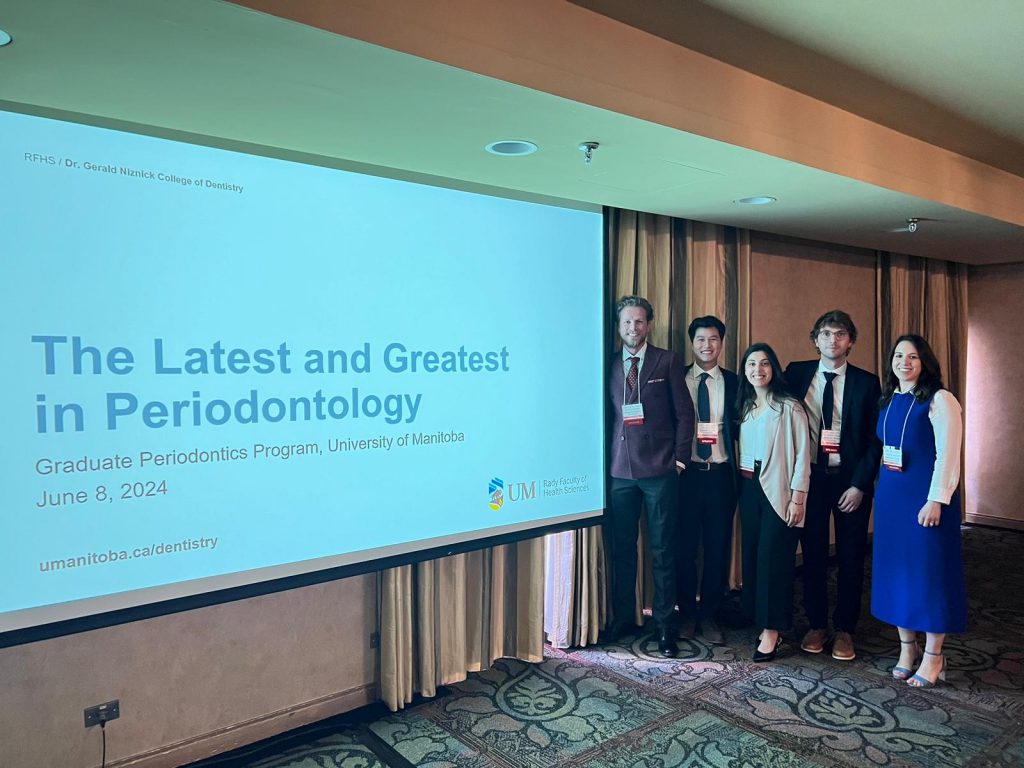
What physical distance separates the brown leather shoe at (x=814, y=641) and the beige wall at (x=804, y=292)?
194 cm

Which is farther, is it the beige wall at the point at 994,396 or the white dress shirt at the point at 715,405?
the beige wall at the point at 994,396

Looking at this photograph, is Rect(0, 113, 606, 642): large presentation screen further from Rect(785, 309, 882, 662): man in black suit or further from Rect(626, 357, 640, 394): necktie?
Rect(785, 309, 882, 662): man in black suit

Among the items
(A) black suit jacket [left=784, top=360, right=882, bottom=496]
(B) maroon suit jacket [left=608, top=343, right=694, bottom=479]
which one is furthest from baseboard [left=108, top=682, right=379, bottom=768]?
(A) black suit jacket [left=784, top=360, right=882, bottom=496]

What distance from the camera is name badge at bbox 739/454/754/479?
3428 mm

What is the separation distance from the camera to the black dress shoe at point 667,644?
11.4 ft

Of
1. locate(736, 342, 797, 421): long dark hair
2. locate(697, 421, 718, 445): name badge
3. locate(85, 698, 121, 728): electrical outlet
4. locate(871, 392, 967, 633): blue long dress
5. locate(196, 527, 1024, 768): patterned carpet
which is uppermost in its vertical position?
locate(736, 342, 797, 421): long dark hair

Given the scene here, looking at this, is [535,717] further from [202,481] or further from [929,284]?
[929,284]

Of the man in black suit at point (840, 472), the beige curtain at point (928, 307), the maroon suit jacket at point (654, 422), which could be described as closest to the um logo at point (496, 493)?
the maroon suit jacket at point (654, 422)

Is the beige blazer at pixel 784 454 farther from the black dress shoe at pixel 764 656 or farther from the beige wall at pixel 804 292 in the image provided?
the beige wall at pixel 804 292

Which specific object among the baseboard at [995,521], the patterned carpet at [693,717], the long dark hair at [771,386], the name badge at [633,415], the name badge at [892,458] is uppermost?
the long dark hair at [771,386]

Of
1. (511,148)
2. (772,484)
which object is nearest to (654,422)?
(772,484)

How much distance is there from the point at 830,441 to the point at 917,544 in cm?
62

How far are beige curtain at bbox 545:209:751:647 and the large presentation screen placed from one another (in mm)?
456

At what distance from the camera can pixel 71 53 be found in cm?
173
